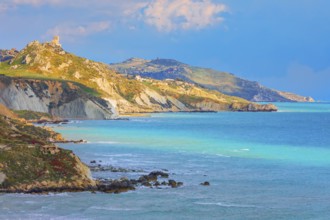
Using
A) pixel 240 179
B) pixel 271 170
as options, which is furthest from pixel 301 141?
pixel 240 179

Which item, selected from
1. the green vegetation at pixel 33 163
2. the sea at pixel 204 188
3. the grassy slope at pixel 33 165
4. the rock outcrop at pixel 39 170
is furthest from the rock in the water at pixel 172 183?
the green vegetation at pixel 33 163

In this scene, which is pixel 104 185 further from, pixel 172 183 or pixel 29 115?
pixel 29 115

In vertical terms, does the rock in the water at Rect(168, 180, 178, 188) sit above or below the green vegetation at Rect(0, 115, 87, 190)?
below

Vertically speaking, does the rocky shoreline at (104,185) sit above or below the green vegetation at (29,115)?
below

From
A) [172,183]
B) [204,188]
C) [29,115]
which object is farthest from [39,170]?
[29,115]

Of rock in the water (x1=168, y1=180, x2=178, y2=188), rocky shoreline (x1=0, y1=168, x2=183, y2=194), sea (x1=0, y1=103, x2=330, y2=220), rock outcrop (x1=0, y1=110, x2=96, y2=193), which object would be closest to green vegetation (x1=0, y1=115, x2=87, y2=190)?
rock outcrop (x1=0, y1=110, x2=96, y2=193)

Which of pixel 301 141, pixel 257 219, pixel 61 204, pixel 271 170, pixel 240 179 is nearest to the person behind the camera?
pixel 257 219

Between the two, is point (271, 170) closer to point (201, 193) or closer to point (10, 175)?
point (201, 193)

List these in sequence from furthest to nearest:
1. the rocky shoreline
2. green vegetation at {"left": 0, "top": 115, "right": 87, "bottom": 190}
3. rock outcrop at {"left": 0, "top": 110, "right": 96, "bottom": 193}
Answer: green vegetation at {"left": 0, "top": 115, "right": 87, "bottom": 190}
rock outcrop at {"left": 0, "top": 110, "right": 96, "bottom": 193}
the rocky shoreline

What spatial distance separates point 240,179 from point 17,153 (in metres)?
26.1

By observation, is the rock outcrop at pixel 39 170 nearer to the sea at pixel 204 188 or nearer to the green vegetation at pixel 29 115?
the sea at pixel 204 188

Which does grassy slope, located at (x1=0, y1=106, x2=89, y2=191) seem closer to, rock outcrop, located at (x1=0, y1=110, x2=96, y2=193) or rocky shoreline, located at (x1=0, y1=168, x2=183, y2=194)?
rock outcrop, located at (x1=0, y1=110, x2=96, y2=193)

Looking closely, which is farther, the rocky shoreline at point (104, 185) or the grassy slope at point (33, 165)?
the grassy slope at point (33, 165)

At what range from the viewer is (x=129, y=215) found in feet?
181
